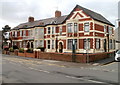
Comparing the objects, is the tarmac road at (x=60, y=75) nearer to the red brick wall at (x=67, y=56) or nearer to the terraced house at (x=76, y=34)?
the red brick wall at (x=67, y=56)

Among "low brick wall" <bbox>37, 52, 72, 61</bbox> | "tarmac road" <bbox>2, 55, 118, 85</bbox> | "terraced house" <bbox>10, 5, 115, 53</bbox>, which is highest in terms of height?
"terraced house" <bbox>10, 5, 115, 53</bbox>

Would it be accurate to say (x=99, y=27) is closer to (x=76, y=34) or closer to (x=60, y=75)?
(x=76, y=34)

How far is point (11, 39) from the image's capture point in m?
41.4

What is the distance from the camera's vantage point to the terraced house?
81.0ft

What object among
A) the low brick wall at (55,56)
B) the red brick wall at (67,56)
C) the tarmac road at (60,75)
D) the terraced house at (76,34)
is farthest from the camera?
the terraced house at (76,34)

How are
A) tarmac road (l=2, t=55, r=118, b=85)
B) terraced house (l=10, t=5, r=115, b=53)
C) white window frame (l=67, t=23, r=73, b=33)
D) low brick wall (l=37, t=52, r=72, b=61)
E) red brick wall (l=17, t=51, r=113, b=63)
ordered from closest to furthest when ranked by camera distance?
1. tarmac road (l=2, t=55, r=118, b=85)
2. red brick wall (l=17, t=51, r=113, b=63)
3. low brick wall (l=37, t=52, r=72, b=61)
4. terraced house (l=10, t=5, r=115, b=53)
5. white window frame (l=67, t=23, r=73, b=33)

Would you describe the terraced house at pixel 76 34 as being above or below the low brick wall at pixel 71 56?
above

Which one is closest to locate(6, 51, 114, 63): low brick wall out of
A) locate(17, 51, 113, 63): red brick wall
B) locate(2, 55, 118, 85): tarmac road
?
locate(17, 51, 113, 63): red brick wall

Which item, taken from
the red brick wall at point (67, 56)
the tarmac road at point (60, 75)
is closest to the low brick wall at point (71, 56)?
the red brick wall at point (67, 56)

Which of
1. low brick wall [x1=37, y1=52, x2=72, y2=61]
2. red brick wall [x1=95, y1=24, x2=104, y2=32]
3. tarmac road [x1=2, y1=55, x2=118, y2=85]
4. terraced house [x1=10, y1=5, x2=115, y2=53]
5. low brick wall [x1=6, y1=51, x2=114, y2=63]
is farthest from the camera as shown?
red brick wall [x1=95, y1=24, x2=104, y2=32]

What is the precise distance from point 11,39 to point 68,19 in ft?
74.5

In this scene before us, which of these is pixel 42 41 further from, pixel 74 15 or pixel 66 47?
pixel 74 15

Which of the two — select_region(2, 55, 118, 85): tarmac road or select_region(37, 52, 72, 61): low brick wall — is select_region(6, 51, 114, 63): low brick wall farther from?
select_region(2, 55, 118, 85): tarmac road

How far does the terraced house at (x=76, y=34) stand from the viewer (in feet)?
81.0
